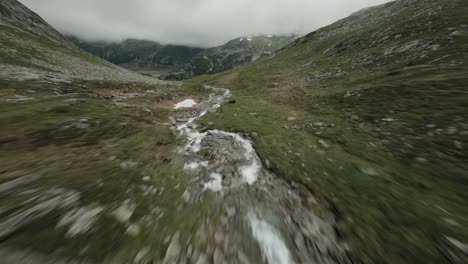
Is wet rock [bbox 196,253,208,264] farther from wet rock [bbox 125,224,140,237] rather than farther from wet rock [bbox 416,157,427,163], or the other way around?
wet rock [bbox 416,157,427,163]

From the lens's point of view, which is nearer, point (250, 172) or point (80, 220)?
point (80, 220)

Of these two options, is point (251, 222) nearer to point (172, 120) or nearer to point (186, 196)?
point (186, 196)

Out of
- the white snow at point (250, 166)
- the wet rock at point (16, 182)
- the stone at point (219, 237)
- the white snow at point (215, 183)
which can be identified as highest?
the wet rock at point (16, 182)

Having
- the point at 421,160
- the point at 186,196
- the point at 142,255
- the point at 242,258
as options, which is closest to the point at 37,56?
the point at 186,196

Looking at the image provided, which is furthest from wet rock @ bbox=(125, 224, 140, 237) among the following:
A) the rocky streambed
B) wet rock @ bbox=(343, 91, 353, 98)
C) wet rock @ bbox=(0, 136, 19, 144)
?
wet rock @ bbox=(343, 91, 353, 98)

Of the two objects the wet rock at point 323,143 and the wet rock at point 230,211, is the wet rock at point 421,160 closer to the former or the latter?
the wet rock at point 323,143

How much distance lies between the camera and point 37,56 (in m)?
48.6

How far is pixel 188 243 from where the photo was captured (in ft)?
20.6

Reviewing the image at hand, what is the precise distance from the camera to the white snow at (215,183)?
9.57 meters

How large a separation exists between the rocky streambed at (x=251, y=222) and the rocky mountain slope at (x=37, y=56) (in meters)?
29.4

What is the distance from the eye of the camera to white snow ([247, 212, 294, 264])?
20.9 ft

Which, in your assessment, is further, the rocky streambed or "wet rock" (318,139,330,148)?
"wet rock" (318,139,330,148)

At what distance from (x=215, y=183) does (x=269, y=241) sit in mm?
4155

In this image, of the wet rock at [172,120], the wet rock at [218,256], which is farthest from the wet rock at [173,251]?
the wet rock at [172,120]
